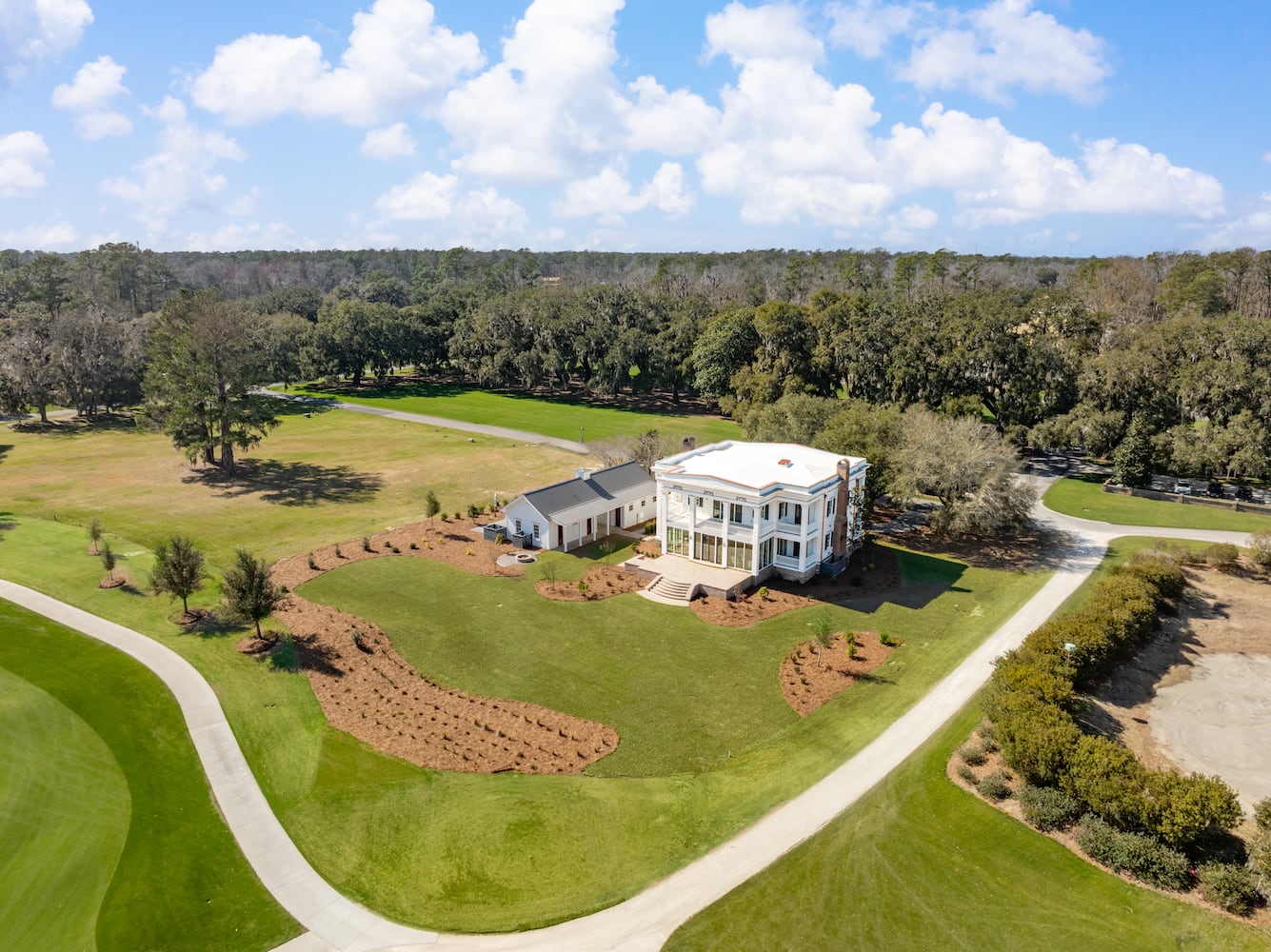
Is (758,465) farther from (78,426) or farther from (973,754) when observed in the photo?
(78,426)

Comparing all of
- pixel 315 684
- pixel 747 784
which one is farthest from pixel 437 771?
pixel 747 784

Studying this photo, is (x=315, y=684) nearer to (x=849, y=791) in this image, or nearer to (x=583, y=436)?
(x=849, y=791)

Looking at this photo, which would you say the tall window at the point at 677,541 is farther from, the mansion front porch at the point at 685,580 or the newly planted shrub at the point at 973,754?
the newly planted shrub at the point at 973,754

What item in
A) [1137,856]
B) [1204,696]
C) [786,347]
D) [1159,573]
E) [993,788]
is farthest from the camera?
[786,347]

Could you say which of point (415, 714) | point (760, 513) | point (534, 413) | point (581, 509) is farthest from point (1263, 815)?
point (534, 413)

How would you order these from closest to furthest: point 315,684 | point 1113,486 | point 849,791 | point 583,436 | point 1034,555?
point 849,791 → point 315,684 → point 1034,555 → point 1113,486 → point 583,436

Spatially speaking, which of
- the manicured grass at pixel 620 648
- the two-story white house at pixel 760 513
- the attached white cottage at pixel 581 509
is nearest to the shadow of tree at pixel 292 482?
the manicured grass at pixel 620 648
